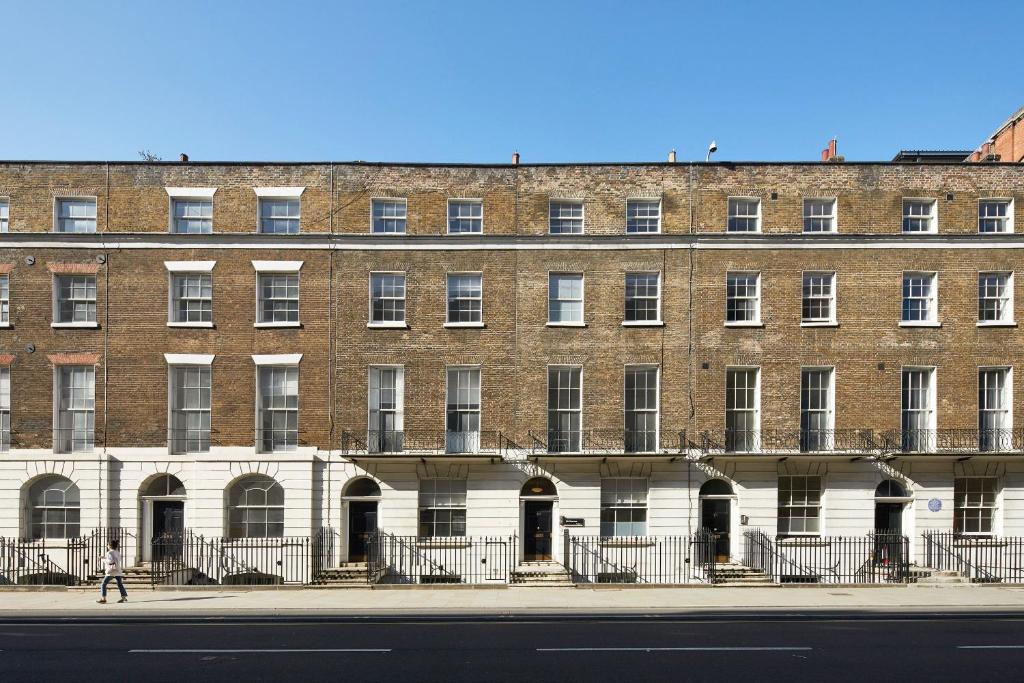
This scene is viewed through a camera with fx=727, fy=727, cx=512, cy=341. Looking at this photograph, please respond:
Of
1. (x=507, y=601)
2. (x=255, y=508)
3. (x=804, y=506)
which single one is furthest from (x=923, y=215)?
(x=255, y=508)

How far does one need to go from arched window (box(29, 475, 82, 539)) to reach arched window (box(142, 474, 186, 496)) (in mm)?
2262

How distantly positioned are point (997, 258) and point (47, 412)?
31450 millimetres

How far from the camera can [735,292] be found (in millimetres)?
24047

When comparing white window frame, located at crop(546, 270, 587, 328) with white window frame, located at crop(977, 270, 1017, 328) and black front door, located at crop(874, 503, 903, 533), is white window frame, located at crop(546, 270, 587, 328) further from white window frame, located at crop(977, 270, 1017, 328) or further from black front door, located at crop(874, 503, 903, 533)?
white window frame, located at crop(977, 270, 1017, 328)

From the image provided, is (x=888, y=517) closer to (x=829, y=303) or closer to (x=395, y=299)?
(x=829, y=303)

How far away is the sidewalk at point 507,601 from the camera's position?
18234 millimetres

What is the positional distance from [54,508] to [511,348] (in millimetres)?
15692

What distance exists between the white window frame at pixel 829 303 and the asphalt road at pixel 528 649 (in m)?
9.46

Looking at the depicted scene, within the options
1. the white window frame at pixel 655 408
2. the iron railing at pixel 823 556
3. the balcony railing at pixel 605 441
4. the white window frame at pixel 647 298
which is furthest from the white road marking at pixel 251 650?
the iron railing at pixel 823 556

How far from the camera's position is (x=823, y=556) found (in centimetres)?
2314

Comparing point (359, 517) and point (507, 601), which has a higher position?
point (359, 517)

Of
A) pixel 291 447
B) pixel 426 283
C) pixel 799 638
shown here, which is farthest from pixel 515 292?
pixel 799 638

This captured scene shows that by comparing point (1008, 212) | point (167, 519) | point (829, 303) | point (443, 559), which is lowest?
point (443, 559)

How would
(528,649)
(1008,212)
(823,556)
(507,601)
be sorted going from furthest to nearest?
(1008,212)
(823,556)
(507,601)
(528,649)
